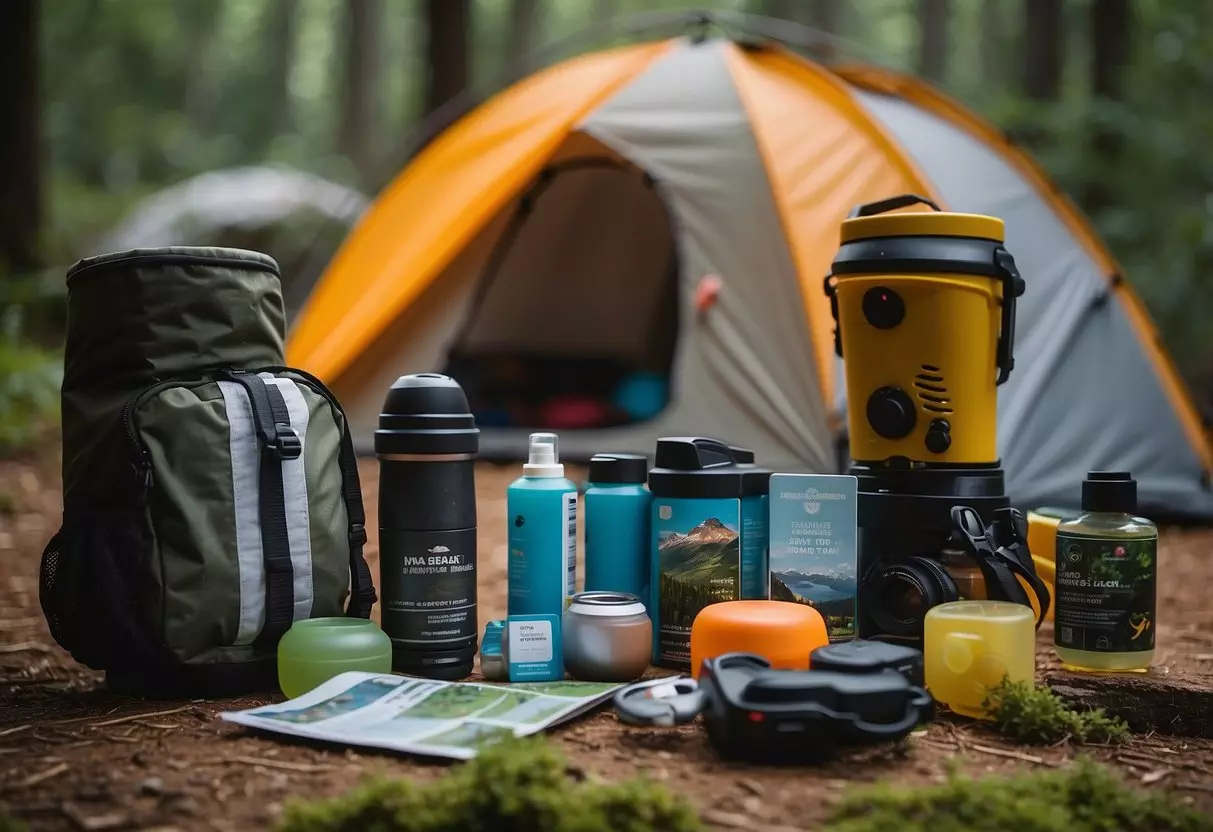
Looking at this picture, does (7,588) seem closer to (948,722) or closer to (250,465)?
(250,465)

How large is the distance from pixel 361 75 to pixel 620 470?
43.3 ft

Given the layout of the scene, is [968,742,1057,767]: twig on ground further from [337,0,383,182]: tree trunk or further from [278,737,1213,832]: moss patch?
[337,0,383,182]: tree trunk

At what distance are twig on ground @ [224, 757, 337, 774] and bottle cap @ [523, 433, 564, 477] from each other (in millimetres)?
729

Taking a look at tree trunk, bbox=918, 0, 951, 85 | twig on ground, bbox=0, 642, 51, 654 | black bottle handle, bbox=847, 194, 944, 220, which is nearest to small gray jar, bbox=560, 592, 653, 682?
black bottle handle, bbox=847, 194, 944, 220

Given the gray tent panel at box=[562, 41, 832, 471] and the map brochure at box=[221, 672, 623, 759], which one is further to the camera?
the gray tent panel at box=[562, 41, 832, 471]

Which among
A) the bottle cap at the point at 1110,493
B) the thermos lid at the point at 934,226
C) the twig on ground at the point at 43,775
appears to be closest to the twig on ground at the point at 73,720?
the twig on ground at the point at 43,775

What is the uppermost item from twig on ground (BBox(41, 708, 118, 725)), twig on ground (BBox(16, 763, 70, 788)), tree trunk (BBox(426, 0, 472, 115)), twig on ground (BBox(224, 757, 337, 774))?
tree trunk (BBox(426, 0, 472, 115))

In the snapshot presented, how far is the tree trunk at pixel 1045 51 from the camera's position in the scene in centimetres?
840

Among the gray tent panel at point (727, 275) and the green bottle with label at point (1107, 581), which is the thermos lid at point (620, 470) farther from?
the gray tent panel at point (727, 275)

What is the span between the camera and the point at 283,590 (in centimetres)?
203

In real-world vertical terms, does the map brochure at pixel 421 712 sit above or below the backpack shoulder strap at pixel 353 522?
below

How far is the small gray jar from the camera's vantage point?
207cm

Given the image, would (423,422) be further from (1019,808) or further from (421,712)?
(1019,808)

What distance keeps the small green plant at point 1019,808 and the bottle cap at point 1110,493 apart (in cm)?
66
